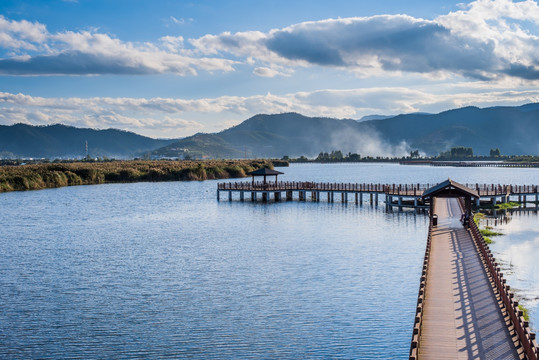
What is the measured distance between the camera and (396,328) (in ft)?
70.5

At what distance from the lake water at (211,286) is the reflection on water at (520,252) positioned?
332mm

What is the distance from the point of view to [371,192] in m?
67.2

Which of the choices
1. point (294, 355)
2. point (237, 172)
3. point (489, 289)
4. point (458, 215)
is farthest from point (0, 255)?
point (237, 172)

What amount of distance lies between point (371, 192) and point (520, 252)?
106 feet

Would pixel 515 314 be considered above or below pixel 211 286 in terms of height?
above

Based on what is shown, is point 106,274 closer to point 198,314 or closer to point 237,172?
point 198,314

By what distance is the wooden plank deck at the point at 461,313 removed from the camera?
54.3 feet

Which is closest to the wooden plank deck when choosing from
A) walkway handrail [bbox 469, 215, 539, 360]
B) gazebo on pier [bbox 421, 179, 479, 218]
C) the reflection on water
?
walkway handrail [bbox 469, 215, 539, 360]

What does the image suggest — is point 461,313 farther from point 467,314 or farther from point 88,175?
point 88,175

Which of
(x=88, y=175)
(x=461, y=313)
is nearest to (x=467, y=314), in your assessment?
(x=461, y=313)

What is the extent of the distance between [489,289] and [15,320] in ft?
64.1

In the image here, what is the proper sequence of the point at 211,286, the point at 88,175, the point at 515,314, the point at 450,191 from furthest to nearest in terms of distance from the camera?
1. the point at 88,175
2. the point at 450,191
3. the point at 211,286
4. the point at 515,314

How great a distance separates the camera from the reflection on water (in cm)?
2530

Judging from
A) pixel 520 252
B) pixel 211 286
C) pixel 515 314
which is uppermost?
pixel 515 314
